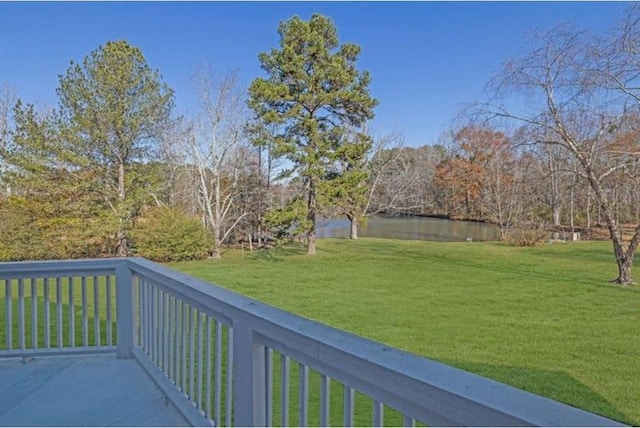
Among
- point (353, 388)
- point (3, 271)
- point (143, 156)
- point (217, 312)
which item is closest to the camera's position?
point (353, 388)

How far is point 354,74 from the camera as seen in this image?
13.2 meters

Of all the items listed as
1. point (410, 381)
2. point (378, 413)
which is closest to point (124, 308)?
point (378, 413)

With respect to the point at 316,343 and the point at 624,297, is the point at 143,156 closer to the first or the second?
the point at 624,297

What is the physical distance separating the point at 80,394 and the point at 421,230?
20.8 m

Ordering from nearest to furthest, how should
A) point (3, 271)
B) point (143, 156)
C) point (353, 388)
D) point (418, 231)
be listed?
point (353, 388), point (3, 271), point (143, 156), point (418, 231)

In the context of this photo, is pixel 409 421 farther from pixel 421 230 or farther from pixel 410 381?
pixel 421 230

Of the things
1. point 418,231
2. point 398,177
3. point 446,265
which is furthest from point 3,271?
point 418,231

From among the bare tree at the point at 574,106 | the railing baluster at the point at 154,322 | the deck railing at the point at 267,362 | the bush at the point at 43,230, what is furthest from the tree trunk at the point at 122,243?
the railing baluster at the point at 154,322

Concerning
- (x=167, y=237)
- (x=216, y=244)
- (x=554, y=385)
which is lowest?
(x=554, y=385)

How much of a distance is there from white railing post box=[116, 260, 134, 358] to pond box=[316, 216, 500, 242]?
1470 cm

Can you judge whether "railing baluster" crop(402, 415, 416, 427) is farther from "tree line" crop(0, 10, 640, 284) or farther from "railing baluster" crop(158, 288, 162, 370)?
"tree line" crop(0, 10, 640, 284)

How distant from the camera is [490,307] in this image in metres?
6.70

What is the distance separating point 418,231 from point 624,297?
14.5m

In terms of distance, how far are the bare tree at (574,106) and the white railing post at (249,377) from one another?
25.6 feet
